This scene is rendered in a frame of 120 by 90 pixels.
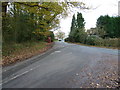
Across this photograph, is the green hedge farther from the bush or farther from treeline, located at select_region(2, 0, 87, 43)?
treeline, located at select_region(2, 0, 87, 43)

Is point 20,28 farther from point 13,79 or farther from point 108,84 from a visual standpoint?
point 108,84

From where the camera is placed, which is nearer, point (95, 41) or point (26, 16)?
point (26, 16)

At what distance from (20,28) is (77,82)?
9.75 meters

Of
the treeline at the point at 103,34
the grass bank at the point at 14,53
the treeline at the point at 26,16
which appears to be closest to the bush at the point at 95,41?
the treeline at the point at 103,34

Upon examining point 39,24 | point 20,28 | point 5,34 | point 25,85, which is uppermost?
point 39,24

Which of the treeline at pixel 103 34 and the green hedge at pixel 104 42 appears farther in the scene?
the treeline at pixel 103 34

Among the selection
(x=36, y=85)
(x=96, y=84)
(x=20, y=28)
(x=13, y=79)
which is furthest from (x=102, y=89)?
(x=20, y=28)

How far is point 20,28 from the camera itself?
425 inches

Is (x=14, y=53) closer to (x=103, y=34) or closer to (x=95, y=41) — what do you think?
(x=95, y=41)

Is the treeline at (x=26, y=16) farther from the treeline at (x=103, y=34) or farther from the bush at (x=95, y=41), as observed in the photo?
the treeline at (x=103, y=34)

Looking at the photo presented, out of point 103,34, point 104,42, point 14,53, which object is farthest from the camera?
point 103,34

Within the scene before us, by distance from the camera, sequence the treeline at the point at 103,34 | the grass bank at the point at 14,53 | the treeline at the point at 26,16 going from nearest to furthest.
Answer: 1. the grass bank at the point at 14,53
2. the treeline at the point at 26,16
3. the treeline at the point at 103,34

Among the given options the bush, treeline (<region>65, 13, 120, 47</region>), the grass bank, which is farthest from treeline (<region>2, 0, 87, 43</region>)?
treeline (<region>65, 13, 120, 47</region>)

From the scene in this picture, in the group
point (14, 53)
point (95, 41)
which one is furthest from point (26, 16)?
point (95, 41)
